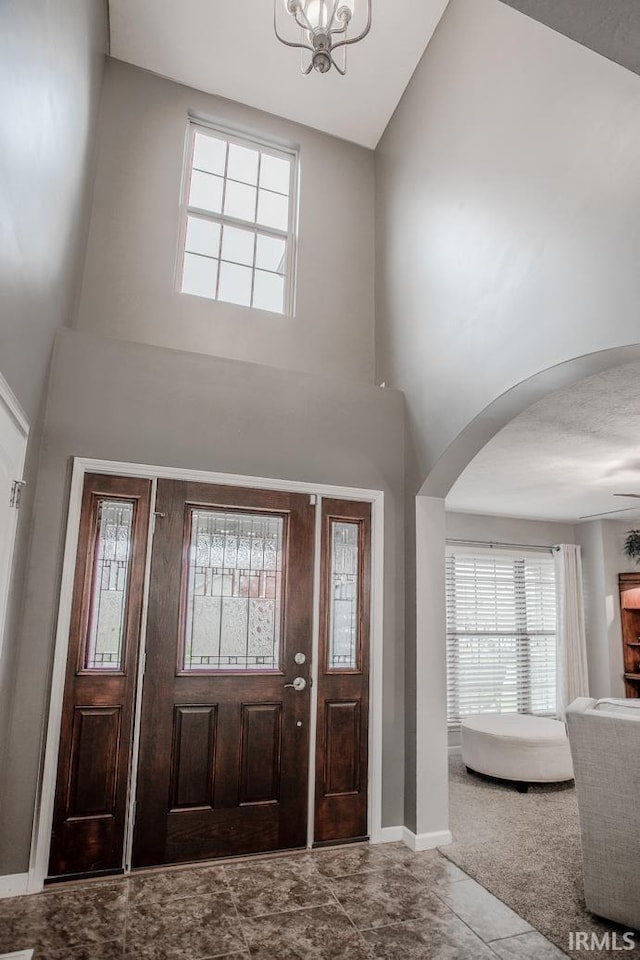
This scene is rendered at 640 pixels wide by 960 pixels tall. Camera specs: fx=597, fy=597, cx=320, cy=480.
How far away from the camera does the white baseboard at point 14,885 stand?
285 cm

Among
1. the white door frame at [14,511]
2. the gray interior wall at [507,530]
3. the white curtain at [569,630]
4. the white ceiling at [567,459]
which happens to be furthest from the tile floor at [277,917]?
the white curtain at [569,630]

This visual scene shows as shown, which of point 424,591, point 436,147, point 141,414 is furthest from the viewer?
point 436,147

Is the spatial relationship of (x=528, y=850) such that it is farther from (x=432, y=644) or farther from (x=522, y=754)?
(x=522, y=754)

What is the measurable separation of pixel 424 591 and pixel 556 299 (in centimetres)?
192

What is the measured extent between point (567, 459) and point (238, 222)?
339cm

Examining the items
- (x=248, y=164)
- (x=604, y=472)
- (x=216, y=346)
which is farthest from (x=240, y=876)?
(x=248, y=164)

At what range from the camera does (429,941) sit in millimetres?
2543

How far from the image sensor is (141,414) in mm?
3543

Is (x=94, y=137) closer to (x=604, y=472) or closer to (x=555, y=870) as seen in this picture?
(x=604, y=472)

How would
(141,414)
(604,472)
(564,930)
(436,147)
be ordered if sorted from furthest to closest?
(604,472)
(436,147)
(141,414)
(564,930)

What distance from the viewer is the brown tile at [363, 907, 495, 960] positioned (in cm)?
244

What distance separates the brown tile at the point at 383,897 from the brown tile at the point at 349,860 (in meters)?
0.07

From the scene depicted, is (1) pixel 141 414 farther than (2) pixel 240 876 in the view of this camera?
Yes

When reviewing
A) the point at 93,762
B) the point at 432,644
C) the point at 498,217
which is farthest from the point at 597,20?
the point at 93,762
